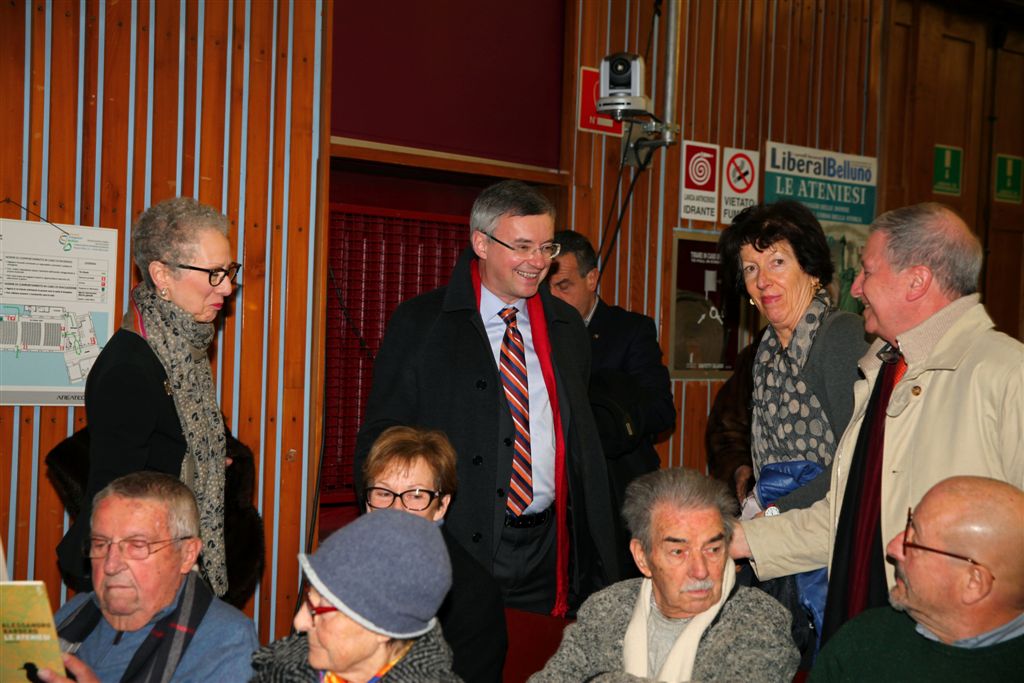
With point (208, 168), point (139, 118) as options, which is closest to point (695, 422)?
point (208, 168)

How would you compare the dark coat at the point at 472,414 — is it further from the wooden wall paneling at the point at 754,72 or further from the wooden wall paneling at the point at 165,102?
the wooden wall paneling at the point at 754,72

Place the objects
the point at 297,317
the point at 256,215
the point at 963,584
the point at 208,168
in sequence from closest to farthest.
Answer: the point at 963,584
the point at 208,168
the point at 256,215
the point at 297,317

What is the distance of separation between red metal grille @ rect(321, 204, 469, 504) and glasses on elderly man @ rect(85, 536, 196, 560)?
2.39m

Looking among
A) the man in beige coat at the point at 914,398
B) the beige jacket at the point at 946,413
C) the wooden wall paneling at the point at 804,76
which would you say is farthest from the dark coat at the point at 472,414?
the wooden wall paneling at the point at 804,76

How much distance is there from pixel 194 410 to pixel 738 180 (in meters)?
3.96

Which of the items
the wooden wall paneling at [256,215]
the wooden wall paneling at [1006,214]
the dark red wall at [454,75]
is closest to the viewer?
the wooden wall paneling at [256,215]

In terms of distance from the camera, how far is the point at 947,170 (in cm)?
754

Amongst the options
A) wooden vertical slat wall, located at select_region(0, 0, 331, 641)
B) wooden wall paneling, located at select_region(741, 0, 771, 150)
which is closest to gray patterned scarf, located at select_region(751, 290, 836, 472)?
wooden vertical slat wall, located at select_region(0, 0, 331, 641)

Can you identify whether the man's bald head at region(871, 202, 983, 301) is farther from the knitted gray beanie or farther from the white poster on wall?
the white poster on wall

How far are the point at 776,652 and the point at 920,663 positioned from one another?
37 centimetres

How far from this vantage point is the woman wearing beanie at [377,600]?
200cm

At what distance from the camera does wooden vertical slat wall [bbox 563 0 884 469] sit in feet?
18.8

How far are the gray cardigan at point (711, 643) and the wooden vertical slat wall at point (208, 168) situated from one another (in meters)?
2.30

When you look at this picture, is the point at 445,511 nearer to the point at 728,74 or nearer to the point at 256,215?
the point at 256,215
